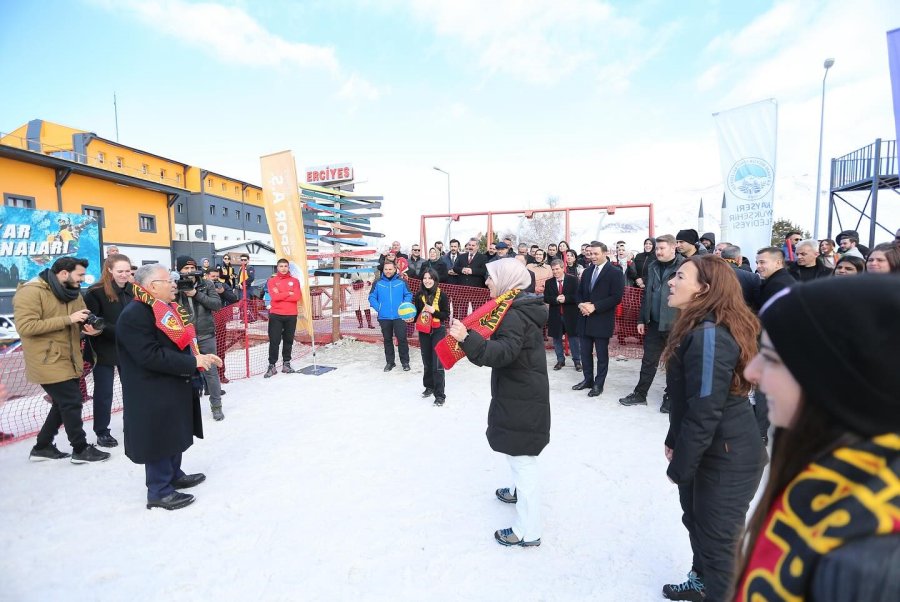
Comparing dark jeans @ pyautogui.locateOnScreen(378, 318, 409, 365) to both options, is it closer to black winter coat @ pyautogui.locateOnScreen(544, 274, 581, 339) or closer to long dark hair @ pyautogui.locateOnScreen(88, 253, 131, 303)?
black winter coat @ pyautogui.locateOnScreen(544, 274, 581, 339)

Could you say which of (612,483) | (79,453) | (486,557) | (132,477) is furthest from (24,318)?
(612,483)

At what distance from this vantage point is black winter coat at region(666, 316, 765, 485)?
2.03 meters

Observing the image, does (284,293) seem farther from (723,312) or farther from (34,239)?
(34,239)

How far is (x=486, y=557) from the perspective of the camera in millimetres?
2746

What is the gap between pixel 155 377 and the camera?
3.23m

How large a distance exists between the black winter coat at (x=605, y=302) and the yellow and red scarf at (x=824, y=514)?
5.18 metres

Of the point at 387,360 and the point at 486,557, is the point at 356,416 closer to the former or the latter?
the point at 387,360

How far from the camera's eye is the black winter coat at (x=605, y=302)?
19.0 feet

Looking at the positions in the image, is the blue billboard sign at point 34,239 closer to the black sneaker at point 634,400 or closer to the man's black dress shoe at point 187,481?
the man's black dress shoe at point 187,481

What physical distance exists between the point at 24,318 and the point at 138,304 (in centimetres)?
149

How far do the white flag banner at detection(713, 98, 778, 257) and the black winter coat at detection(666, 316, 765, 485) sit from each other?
6207mm

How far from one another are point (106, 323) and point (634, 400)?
575cm

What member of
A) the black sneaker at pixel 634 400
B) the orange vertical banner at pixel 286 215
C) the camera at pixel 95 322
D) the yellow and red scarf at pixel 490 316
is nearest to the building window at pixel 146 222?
the orange vertical banner at pixel 286 215

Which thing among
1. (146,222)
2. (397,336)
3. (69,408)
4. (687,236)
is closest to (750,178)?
(687,236)
